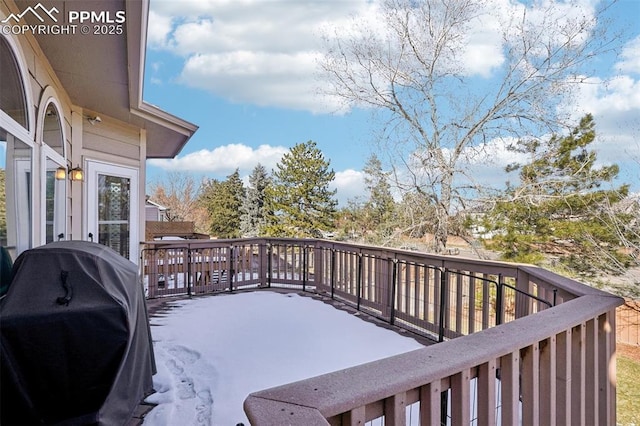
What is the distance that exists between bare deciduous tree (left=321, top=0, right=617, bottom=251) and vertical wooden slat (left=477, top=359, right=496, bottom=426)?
32.4ft

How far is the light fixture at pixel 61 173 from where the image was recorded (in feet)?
12.9

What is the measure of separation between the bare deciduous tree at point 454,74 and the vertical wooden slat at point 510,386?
Answer: 9776mm

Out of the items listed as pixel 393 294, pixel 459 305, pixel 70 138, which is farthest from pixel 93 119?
pixel 459 305

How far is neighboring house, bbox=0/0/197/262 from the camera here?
2.54 meters

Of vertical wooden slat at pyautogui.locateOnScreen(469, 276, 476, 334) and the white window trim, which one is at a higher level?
the white window trim

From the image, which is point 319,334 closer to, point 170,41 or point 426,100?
point 170,41

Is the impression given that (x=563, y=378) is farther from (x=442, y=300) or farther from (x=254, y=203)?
(x=254, y=203)

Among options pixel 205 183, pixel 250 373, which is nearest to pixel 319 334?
pixel 250 373

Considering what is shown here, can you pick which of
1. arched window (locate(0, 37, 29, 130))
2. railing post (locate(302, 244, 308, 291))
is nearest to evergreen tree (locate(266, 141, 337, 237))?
railing post (locate(302, 244, 308, 291))

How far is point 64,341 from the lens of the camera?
180 centimetres

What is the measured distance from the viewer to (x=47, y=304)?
1827mm

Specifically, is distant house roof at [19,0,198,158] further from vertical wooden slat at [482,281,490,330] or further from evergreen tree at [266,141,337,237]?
evergreen tree at [266,141,337,237]

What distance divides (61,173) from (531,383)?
4.62 meters

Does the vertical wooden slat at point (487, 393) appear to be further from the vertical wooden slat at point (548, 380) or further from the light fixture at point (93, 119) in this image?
the light fixture at point (93, 119)
